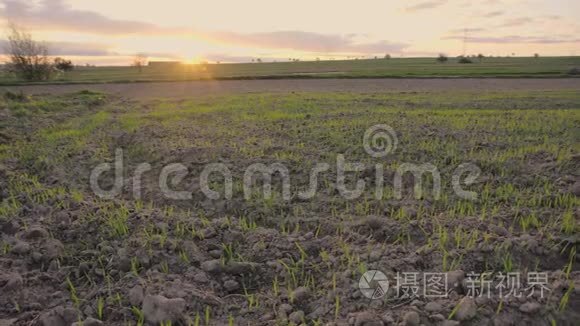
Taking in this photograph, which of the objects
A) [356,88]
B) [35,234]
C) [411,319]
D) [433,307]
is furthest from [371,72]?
[411,319]

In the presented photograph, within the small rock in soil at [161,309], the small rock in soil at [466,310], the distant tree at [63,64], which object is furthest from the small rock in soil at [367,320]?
the distant tree at [63,64]

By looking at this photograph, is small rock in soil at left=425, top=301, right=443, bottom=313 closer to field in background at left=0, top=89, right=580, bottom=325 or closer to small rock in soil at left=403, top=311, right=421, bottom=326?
field in background at left=0, top=89, right=580, bottom=325

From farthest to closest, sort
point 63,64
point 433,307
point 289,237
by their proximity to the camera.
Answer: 1. point 63,64
2. point 289,237
3. point 433,307

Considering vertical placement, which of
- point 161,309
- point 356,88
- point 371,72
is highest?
point 371,72

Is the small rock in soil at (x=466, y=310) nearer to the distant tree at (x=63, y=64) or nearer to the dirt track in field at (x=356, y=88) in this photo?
the dirt track in field at (x=356, y=88)

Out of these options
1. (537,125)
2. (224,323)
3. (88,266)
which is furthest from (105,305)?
(537,125)

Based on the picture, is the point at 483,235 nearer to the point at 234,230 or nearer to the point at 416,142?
the point at 234,230

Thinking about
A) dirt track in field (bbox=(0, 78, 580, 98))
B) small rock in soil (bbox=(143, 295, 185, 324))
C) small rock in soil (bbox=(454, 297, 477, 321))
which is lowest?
small rock in soil (bbox=(143, 295, 185, 324))

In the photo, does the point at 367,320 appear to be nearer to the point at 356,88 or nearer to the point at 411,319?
the point at 411,319

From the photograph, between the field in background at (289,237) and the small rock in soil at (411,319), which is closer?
the small rock in soil at (411,319)

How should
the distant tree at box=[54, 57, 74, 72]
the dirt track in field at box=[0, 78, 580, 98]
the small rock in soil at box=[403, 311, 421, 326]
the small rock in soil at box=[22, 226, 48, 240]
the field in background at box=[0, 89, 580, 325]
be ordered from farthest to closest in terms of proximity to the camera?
the distant tree at box=[54, 57, 74, 72] < the dirt track in field at box=[0, 78, 580, 98] < the small rock in soil at box=[22, 226, 48, 240] < the field in background at box=[0, 89, 580, 325] < the small rock in soil at box=[403, 311, 421, 326]

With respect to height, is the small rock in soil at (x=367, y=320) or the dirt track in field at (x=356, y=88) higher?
the dirt track in field at (x=356, y=88)

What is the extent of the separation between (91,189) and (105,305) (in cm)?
306

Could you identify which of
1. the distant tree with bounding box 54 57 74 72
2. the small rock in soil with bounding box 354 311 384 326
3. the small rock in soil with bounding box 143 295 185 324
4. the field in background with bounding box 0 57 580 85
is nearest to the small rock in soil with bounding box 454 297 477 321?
the small rock in soil with bounding box 354 311 384 326
